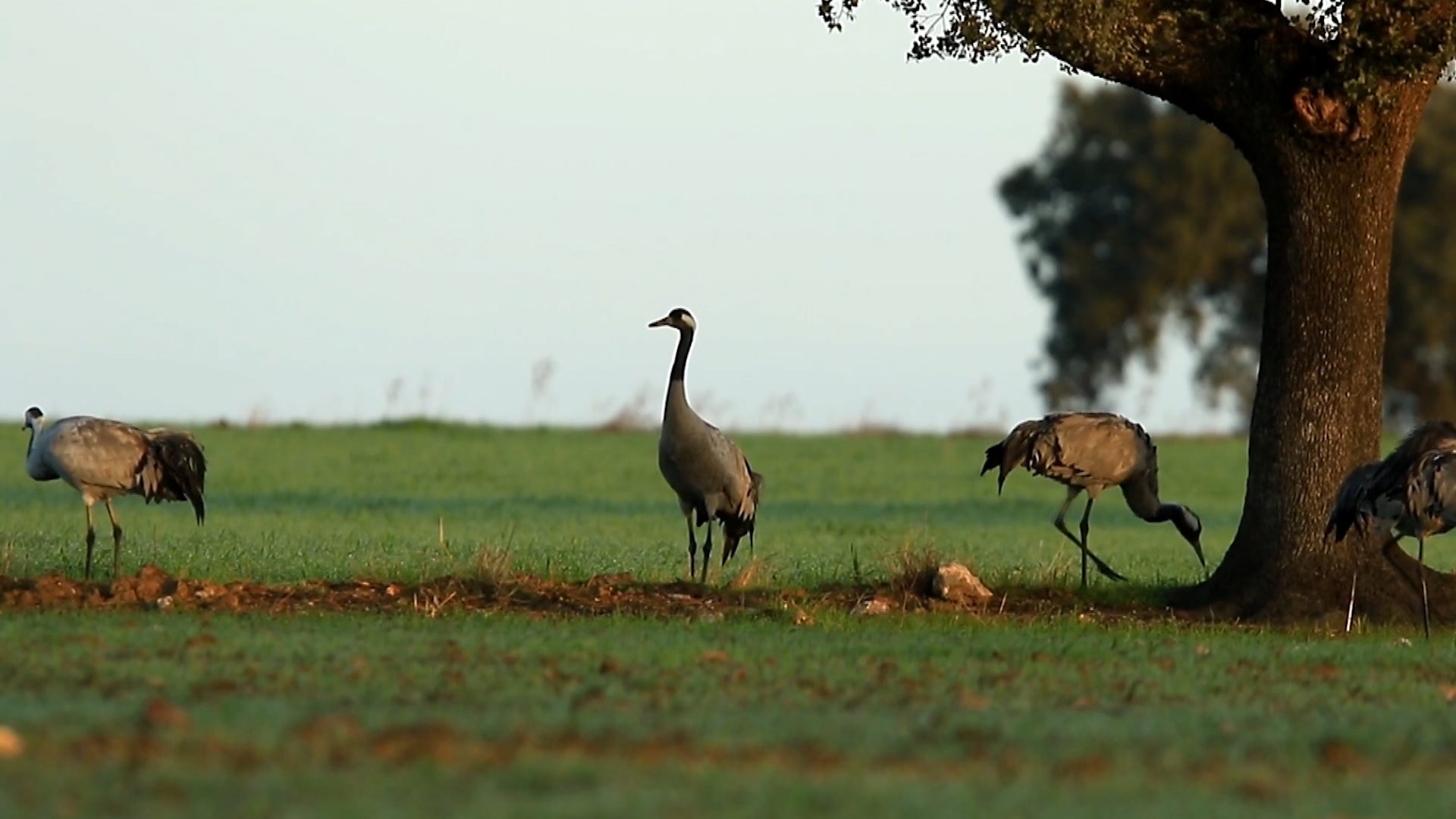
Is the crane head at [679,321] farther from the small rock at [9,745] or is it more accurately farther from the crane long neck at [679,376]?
the small rock at [9,745]

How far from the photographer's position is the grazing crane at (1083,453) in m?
20.8

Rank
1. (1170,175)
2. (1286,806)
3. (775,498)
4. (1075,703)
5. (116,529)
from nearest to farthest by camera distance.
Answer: (1286,806), (1075,703), (116,529), (775,498), (1170,175)

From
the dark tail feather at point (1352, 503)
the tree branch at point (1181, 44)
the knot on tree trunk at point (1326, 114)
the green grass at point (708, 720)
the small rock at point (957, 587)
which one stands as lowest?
the green grass at point (708, 720)

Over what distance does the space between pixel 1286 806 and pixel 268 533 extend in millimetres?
18545

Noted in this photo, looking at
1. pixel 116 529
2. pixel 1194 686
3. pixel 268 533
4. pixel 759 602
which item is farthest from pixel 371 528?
pixel 1194 686

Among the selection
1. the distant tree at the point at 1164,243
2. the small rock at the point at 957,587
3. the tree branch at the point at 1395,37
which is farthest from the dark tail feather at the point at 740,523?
the distant tree at the point at 1164,243

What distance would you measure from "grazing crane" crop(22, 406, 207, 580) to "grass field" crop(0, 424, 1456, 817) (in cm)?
71

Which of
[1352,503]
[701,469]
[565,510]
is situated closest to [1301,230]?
[1352,503]

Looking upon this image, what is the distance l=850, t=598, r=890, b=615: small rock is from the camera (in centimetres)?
1742

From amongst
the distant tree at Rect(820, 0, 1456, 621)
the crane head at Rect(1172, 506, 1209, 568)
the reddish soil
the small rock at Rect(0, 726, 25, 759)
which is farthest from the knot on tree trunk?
the small rock at Rect(0, 726, 25, 759)

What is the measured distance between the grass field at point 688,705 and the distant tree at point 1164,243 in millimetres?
43625

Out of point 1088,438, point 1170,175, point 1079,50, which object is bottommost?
point 1088,438

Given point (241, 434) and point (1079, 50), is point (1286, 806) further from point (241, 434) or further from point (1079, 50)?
point (241, 434)

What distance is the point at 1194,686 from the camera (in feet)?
41.4
